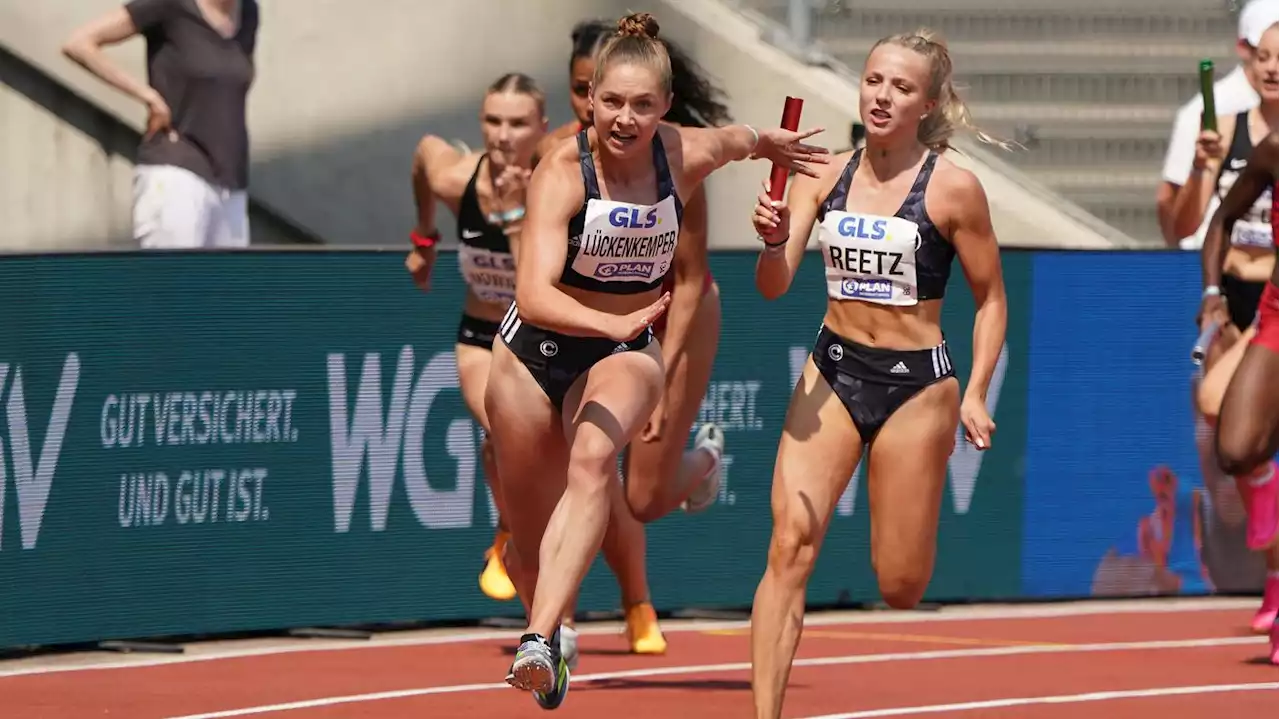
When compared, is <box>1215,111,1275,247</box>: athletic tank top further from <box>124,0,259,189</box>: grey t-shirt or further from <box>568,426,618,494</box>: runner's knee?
<box>124,0,259,189</box>: grey t-shirt

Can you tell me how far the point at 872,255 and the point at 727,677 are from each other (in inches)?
101

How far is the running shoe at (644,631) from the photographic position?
36.7ft

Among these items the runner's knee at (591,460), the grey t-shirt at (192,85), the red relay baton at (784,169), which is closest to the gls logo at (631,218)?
the red relay baton at (784,169)

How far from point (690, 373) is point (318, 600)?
213 centimetres

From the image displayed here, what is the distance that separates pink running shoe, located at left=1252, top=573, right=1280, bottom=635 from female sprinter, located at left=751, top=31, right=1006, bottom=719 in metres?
3.36

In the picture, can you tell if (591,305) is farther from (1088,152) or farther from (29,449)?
(1088,152)

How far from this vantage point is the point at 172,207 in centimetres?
1334

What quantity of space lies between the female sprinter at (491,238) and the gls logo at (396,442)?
215 millimetres

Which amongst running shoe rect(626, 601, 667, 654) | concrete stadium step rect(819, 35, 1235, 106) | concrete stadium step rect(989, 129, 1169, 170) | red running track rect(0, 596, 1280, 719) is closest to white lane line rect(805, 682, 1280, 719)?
red running track rect(0, 596, 1280, 719)

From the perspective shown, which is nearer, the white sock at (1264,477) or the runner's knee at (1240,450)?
the runner's knee at (1240,450)

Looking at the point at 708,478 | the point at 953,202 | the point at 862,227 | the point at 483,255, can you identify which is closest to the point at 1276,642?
the point at 708,478

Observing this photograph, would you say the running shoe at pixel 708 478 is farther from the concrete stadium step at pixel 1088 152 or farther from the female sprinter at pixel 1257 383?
the concrete stadium step at pixel 1088 152

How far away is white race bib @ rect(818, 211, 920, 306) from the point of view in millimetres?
8758

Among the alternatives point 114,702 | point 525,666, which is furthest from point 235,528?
point 525,666
